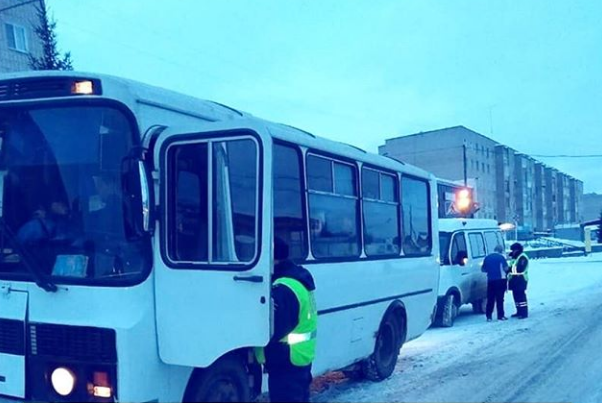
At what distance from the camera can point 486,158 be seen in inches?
2926

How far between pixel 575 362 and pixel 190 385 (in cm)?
662

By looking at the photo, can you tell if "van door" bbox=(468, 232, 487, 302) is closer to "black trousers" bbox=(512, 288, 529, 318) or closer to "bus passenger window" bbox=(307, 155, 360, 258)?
"black trousers" bbox=(512, 288, 529, 318)

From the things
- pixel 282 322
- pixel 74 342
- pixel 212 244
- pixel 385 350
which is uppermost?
pixel 212 244

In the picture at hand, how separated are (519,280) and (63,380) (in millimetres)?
12059

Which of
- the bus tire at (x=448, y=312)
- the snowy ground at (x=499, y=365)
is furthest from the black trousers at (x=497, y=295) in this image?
the bus tire at (x=448, y=312)

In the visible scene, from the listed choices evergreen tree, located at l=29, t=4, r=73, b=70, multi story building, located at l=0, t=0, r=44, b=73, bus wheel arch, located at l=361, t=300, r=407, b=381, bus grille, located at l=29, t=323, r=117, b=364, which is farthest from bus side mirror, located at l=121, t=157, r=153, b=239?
multi story building, located at l=0, t=0, r=44, b=73

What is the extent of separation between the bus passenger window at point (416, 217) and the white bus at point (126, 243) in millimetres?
4157

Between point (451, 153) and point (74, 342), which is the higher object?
point (451, 153)

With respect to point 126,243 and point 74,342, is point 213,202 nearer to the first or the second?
point 126,243

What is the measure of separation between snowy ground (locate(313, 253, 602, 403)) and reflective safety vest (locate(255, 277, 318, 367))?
2807mm

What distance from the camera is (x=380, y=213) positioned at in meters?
7.78

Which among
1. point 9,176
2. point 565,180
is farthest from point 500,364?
point 565,180

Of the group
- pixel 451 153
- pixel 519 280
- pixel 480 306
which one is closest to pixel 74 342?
pixel 519 280

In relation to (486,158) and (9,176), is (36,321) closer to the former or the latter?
(9,176)
